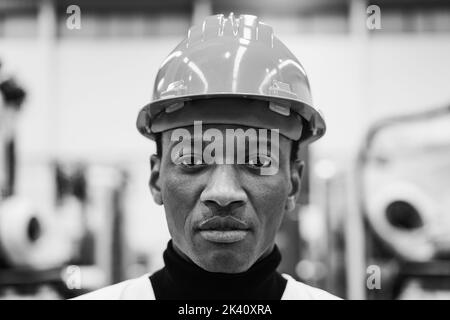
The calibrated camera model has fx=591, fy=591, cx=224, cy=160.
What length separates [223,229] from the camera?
1.18m

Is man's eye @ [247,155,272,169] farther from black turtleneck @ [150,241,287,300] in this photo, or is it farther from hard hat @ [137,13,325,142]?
black turtleneck @ [150,241,287,300]

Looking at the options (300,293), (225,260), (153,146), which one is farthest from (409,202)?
(225,260)

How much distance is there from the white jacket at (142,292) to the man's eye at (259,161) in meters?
0.32

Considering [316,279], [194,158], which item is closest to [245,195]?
[194,158]

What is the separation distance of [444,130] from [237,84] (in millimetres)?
2403

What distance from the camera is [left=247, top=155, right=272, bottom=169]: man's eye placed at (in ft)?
3.93

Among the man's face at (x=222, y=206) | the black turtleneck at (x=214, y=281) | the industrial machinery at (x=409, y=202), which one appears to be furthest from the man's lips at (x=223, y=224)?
the industrial machinery at (x=409, y=202)

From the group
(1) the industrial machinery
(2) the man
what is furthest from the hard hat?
(1) the industrial machinery

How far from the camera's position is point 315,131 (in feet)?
4.46

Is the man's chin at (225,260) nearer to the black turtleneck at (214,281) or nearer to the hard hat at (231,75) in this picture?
the black turtleneck at (214,281)

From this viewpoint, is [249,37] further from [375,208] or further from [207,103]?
[375,208]

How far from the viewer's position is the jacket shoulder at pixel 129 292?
1.35 metres

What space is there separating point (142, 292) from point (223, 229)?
303mm

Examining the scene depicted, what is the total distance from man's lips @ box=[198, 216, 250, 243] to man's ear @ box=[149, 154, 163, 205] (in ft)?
0.52
